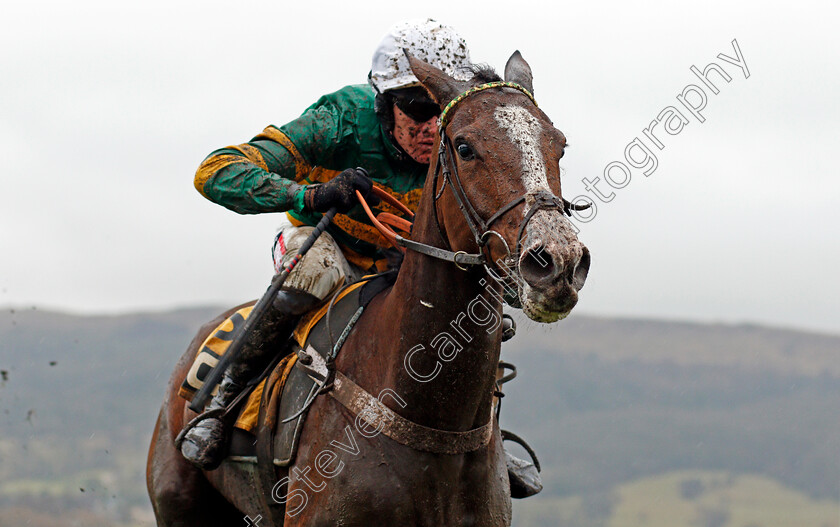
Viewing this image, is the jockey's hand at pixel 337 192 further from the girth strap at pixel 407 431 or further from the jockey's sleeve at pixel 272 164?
the girth strap at pixel 407 431

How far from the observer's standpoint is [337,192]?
19.0 feet

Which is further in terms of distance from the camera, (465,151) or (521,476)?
(521,476)

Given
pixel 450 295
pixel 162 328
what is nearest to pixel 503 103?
pixel 450 295

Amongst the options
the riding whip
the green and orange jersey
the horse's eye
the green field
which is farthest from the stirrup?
the green field

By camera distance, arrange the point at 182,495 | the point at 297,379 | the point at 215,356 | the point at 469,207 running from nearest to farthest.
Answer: the point at 469,207 < the point at 297,379 < the point at 215,356 < the point at 182,495

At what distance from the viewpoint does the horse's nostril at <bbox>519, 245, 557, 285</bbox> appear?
4.29 m

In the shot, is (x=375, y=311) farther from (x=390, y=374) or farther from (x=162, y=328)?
(x=162, y=328)

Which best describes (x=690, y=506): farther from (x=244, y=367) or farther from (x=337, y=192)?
(x=337, y=192)

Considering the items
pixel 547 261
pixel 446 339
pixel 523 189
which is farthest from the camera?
pixel 446 339

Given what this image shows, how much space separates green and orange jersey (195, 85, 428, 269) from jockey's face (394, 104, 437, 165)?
124 millimetres

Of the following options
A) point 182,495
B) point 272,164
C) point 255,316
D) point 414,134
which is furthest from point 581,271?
point 182,495

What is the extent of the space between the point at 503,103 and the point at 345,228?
199cm

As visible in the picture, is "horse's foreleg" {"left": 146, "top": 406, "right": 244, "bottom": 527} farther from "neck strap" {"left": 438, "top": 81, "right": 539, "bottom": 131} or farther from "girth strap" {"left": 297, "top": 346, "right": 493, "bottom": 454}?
"neck strap" {"left": 438, "top": 81, "right": 539, "bottom": 131}

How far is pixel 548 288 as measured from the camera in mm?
4242
